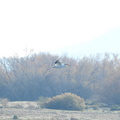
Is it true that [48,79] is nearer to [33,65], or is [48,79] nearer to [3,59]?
[33,65]

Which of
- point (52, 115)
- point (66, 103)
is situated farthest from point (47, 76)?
point (52, 115)

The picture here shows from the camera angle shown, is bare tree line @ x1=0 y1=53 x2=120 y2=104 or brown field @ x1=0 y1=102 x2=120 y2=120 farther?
bare tree line @ x1=0 y1=53 x2=120 y2=104

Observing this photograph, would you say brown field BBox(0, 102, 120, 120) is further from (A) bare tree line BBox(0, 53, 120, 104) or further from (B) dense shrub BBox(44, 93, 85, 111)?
(A) bare tree line BBox(0, 53, 120, 104)

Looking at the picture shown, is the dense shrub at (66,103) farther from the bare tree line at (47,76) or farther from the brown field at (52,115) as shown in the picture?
the bare tree line at (47,76)

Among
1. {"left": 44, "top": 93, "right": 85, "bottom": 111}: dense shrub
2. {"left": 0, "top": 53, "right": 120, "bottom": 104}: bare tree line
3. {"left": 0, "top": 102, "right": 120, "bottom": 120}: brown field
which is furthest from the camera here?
{"left": 0, "top": 53, "right": 120, "bottom": 104}: bare tree line

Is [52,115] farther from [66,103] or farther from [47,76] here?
[47,76]

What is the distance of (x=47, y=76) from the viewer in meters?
74.8

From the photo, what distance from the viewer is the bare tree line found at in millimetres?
72188

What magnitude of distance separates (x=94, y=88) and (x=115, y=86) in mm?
8032

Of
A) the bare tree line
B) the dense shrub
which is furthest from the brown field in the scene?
the bare tree line

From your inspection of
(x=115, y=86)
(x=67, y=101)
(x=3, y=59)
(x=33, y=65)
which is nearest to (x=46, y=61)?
(x=33, y=65)

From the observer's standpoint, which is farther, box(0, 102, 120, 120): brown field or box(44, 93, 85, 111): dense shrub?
box(44, 93, 85, 111): dense shrub

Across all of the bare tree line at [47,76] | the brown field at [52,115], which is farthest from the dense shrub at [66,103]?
the bare tree line at [47,76]

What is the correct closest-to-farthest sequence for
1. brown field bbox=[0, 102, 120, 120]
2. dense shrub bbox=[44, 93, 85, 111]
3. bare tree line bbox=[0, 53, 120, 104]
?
brown field bbox=[0, 102, 120, 120], dense shrub bbox=[44, 93, 85, 111], bare tree line bbox=[0, 53, 120, 104]
